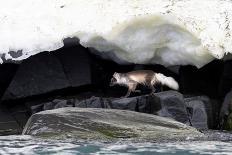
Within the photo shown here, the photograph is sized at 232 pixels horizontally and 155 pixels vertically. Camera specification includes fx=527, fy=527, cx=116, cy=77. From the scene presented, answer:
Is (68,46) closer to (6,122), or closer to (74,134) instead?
(6,122)

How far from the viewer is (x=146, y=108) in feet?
34.8

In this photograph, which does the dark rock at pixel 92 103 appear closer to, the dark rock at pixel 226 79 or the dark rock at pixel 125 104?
the dark rock at pixel 125 104

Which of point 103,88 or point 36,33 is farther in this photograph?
point 103,88

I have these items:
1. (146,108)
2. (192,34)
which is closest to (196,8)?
(192,34)

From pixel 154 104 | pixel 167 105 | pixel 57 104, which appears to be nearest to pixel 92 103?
pixel 57 104

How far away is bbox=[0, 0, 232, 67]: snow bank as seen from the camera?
10.8m

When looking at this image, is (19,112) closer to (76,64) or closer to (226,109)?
(76,64)

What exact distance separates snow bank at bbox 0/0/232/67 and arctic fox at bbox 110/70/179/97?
34 cm

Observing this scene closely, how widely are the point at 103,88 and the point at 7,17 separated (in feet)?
8.80

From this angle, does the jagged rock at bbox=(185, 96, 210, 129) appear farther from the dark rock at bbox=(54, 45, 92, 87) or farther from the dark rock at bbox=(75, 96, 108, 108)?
the dark rock at bbox=(54, 45, 92, 87)

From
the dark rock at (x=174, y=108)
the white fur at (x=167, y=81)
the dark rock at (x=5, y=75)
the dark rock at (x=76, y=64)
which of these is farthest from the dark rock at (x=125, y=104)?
the dark rock at (x=5, y=75)

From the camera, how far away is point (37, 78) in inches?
443

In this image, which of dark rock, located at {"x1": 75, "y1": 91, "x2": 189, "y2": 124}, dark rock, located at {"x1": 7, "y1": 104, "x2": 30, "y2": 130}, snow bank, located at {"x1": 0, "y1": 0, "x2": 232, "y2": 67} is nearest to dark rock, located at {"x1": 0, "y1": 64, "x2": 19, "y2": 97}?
dark rock, located at {"x1": 7, "y1": 104, "x2": 30, "y2": 130}

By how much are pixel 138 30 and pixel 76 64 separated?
159cm
